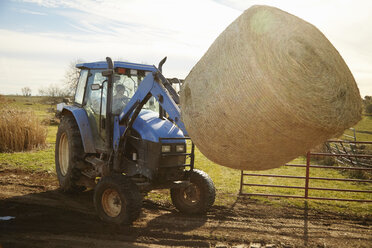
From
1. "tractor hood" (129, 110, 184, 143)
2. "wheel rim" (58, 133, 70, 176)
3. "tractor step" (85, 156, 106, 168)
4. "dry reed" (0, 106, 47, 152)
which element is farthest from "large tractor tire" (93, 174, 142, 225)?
"dry reed" (0, 106, 47, 152)

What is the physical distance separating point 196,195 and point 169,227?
0.96m

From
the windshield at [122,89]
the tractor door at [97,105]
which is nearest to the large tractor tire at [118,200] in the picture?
the tractor door at [97,105]

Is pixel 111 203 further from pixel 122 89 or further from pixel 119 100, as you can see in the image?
pixel 122 89

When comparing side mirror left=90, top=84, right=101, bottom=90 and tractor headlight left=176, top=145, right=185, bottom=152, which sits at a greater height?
side mirror left=90, top=84, right=101, bottom=90

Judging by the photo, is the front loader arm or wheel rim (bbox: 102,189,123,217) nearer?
the front loader arm

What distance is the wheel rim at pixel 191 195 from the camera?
6.21 meters

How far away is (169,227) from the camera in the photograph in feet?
18.1

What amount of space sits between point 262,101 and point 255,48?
1.65ft

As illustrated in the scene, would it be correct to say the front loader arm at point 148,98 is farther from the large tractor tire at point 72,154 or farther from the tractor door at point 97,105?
the large tractor tire at point 72,154

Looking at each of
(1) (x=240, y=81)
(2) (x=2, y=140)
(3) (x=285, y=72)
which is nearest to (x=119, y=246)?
(1) (x=240, y=81)

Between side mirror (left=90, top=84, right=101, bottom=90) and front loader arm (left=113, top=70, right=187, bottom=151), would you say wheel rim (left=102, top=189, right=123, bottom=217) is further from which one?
side mirror (left=90, top=84, right=101, bottom=90)

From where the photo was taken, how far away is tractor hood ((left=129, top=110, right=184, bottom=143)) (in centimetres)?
560

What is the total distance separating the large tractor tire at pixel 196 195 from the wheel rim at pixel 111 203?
124cm

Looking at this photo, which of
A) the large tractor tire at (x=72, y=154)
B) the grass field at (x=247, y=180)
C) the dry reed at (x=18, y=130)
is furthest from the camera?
the dry reed at (x=18, y=130)
